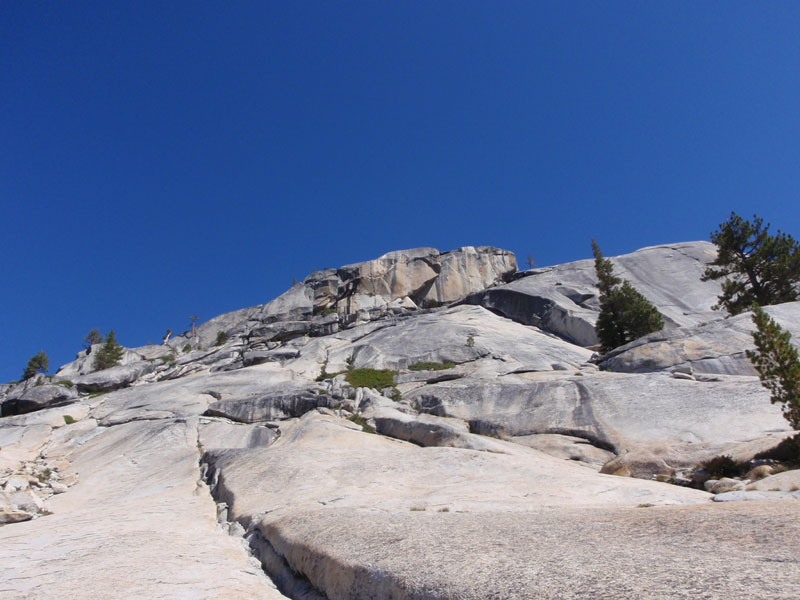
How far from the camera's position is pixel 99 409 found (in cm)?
3569

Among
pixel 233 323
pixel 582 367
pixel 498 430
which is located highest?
pixel 233 323

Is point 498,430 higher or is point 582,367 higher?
point 582,367

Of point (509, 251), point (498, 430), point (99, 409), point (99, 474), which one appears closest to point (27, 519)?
point (99, 474)

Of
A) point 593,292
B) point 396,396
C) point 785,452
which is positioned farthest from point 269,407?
point 593,292

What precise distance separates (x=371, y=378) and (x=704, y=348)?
2433 centimetres

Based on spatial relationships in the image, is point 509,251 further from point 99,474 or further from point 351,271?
point 99,474

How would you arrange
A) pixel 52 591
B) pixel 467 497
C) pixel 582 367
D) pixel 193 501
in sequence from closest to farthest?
pixel 52 591 < pixel 467 497 < pixel 193 501 < pixel 582 367

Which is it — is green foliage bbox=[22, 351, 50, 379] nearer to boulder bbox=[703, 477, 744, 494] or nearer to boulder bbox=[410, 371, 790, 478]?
boulder bbox=[410, 371, 790, 478]

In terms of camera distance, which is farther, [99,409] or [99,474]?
[99,409]

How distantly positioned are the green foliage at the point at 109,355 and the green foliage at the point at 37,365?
76.7 ft

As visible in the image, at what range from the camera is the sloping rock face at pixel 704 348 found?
88.5ft

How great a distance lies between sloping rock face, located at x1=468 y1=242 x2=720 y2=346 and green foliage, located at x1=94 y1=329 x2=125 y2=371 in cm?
6079

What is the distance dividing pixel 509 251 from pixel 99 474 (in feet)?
262

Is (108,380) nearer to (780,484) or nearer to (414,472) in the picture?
(414,472)
